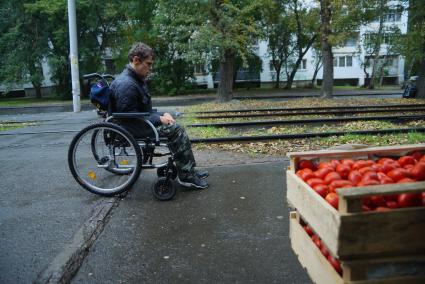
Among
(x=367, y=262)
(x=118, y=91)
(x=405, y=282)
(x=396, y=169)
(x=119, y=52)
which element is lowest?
(x=405, y=282)

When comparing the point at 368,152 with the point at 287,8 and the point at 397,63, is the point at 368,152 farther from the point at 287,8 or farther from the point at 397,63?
the point at 397,63

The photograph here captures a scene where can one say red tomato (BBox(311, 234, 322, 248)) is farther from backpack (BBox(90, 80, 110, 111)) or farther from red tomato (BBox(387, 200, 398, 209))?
backpack (BBox(90, 80, 110, 111))

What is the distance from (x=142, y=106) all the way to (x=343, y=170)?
3.06 metres

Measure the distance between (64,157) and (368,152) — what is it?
6.14 metres

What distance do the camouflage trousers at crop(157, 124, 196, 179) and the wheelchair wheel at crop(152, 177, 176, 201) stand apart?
210 mm

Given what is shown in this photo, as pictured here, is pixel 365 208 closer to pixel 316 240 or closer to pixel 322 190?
pixel 322 190

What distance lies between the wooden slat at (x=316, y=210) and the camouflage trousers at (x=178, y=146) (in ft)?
7.65

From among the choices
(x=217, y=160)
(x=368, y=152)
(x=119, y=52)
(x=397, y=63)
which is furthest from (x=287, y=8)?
(x=368, y=152)

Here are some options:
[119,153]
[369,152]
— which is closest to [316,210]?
[369,152]

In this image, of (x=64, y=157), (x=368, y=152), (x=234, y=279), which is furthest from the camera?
(x=64, y=157)

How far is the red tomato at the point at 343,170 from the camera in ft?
7.43

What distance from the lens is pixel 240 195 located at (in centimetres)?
480

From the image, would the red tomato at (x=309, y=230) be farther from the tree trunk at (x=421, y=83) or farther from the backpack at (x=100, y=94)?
the tree trunk at (x=421, y=83)

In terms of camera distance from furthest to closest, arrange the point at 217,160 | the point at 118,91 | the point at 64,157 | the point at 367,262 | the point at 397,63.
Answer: the point at 397,63 → the point at 64,157 → the point at 217,160 → the point at 118,91 → the point at 367,262
